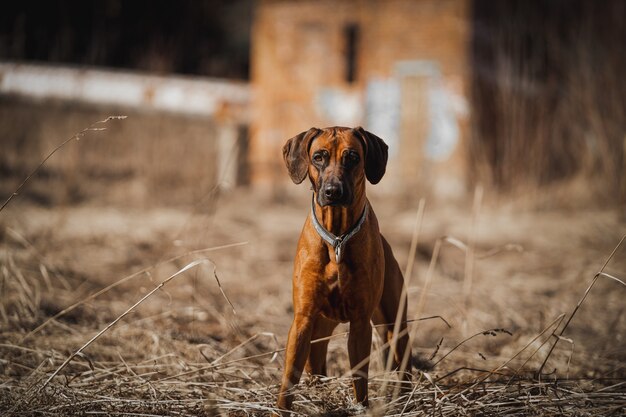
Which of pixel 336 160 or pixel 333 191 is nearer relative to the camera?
pixel 333 191

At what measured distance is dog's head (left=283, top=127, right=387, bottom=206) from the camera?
154 cm

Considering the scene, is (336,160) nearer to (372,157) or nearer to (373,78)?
(372,157)

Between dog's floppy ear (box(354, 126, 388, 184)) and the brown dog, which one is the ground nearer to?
the brown dog

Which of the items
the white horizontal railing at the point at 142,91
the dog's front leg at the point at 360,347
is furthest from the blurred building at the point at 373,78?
the dog's front leg at the point at 360,347

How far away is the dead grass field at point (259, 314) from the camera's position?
1786 mm

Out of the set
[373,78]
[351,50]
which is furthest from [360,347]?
[351,50]

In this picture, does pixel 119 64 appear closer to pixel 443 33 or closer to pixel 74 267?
pixel 443 33

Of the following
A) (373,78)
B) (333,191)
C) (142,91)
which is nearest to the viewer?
(333,191)

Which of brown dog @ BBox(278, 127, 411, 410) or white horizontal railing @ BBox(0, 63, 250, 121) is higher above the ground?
white horizontal railing @ BBox(0, 63, 250, 121)

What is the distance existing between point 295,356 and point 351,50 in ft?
34.4

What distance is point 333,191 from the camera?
151cm

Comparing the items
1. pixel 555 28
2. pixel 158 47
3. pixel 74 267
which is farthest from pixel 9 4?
pixel 555 28

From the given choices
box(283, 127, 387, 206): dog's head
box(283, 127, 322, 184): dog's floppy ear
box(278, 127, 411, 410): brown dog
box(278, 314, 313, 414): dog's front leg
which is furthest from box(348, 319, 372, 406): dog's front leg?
box(283, 127, 322, 184): dog's floppy ear

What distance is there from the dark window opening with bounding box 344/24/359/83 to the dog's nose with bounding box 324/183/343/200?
10.0 m
